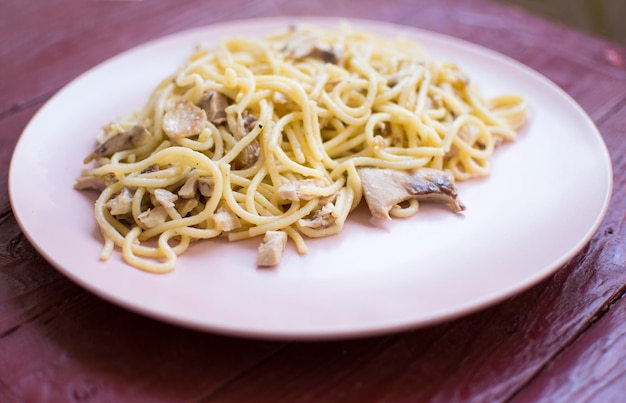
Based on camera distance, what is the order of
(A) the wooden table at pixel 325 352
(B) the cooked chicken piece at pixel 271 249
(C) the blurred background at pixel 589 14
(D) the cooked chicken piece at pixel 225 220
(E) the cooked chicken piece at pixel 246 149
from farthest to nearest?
(C) the blurred background at pixel 589 14 → (E) the cooked chicken piece at pixel 246 149 → (D) the cooked chicken piece at pixel 225 220 → (B) the cooked chicken piece at pixel 271 249 → (A) the wooden table at pixel 325 352

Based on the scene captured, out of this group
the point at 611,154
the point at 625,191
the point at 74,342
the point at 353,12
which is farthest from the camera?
the point at 353,12

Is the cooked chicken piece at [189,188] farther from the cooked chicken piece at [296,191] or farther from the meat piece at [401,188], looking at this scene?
the meat piece at [401,188]

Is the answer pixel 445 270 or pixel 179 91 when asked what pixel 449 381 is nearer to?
pixel 445 270

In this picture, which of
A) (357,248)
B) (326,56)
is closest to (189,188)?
(357,248)

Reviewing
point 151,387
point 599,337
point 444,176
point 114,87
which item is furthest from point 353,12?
point 151,387

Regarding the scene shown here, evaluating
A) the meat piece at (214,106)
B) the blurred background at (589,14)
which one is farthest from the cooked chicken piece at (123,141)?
the blurred background at (589,14)

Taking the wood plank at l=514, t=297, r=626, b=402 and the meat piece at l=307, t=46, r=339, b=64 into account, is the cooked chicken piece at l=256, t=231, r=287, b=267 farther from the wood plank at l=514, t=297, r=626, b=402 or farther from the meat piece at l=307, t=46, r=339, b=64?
the meat piece at l=307, t=46, r=339, b=64

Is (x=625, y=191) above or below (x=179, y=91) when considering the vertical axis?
below
